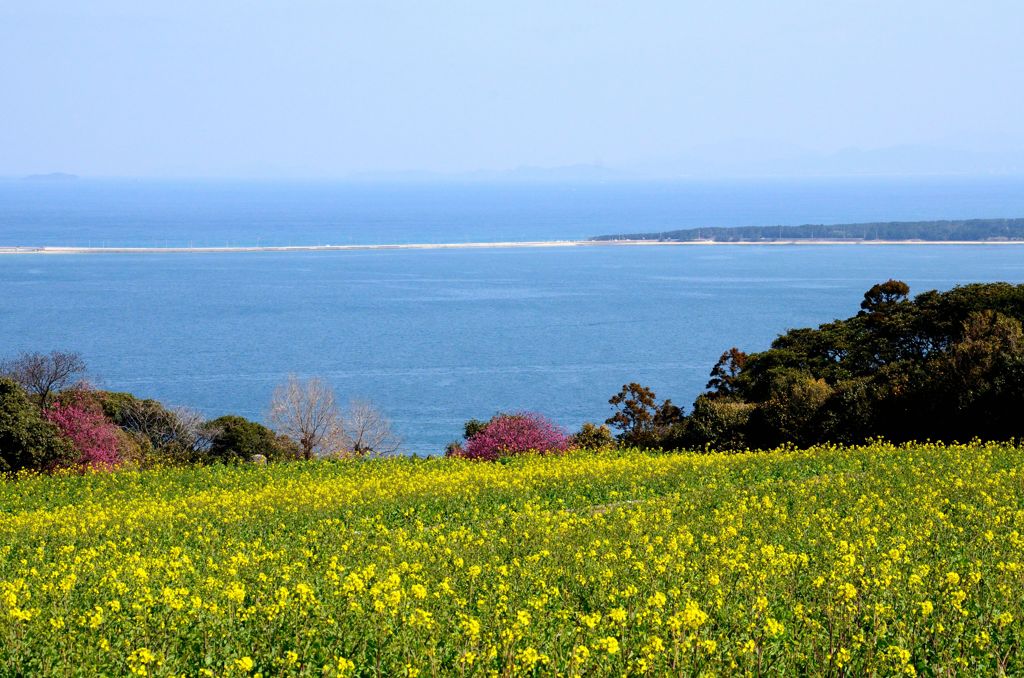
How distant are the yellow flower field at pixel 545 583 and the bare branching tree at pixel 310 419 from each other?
107 feet

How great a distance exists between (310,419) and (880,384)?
1062 inches

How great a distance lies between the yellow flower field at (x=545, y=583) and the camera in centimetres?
748

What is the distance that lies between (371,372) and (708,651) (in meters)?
96.2

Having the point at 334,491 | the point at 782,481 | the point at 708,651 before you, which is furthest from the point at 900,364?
the point at 708,651

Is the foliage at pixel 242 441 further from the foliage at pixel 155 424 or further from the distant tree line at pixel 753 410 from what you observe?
the foliage at pixel 155 424

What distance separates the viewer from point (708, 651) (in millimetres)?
7129

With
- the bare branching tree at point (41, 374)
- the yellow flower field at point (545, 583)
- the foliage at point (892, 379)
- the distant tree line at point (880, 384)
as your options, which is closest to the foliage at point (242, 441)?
the bare branching tree at point (41, 374)

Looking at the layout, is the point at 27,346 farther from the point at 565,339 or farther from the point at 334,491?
the point at 334,491

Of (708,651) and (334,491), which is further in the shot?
(334,491)

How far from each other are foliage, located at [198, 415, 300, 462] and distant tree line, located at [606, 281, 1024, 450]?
14228 millimetres

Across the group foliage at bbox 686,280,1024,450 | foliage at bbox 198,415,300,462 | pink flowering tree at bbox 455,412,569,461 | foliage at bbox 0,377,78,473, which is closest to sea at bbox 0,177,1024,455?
foliage at bbox 198,415,300,462

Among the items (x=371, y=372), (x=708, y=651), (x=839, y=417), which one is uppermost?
(x=708, y=651)

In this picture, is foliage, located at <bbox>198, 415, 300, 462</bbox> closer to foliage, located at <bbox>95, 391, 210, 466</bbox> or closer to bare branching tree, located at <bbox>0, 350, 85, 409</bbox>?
foliage, located at <bbox>95, 391, 210, 466</bbox>

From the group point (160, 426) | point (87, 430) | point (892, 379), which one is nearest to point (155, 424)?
point (160, 426)
